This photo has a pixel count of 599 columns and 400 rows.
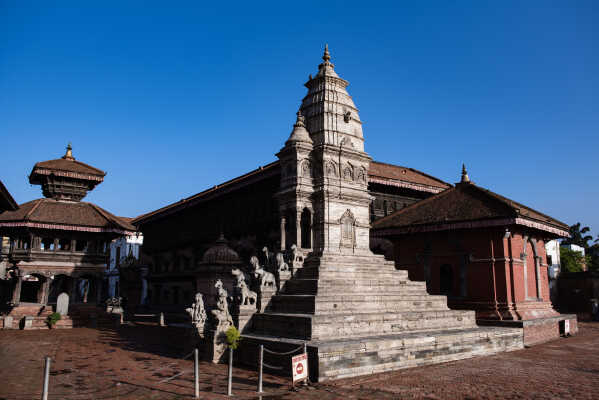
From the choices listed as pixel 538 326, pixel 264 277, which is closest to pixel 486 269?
pixel 538 326

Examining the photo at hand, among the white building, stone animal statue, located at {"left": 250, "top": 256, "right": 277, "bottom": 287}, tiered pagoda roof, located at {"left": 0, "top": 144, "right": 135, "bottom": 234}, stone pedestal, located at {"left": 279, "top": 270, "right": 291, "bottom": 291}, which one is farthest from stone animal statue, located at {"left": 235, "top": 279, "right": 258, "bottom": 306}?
the white building

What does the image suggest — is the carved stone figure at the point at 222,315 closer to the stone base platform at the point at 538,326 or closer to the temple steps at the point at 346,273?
the temple steps at the point at 346,273

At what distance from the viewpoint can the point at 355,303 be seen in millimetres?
16656

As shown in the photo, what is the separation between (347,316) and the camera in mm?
15383

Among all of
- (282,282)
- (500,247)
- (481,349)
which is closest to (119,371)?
(282,282)

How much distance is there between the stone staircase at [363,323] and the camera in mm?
13547

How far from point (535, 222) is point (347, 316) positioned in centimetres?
1383

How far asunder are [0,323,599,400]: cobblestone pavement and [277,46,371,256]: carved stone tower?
7.60 m

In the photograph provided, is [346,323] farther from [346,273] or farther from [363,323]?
[346,273]

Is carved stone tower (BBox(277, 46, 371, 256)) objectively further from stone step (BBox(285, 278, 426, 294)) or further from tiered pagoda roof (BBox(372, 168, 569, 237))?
tiered pagoda roof (BBox(372, 168, 569, 237))

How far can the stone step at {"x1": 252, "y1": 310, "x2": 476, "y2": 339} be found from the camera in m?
14.6

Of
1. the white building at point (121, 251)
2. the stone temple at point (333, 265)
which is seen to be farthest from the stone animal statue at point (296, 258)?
the white building at point (121, 251)

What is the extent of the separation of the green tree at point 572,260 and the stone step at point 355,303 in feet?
141

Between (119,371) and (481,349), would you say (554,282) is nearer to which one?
(481,349)
